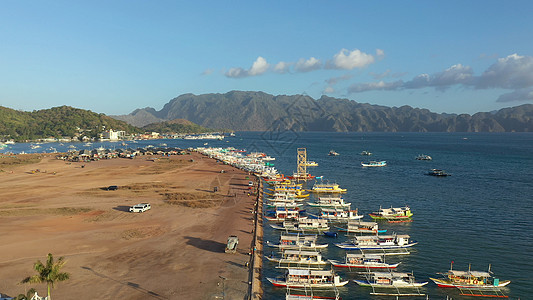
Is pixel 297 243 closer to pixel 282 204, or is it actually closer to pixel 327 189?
pixel 282 204

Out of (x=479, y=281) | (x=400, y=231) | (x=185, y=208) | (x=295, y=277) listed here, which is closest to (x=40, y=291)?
(x=295, y=277)

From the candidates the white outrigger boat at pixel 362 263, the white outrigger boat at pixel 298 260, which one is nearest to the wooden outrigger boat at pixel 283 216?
the white outrigger boat at pixel 298 260

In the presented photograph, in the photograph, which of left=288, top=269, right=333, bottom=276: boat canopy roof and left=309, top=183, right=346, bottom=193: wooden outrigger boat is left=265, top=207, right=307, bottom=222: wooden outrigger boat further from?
left=309, top=183, right=346, bottom=193: wooden outrigger boat

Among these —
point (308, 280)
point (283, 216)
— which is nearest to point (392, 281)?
point (308, 280)

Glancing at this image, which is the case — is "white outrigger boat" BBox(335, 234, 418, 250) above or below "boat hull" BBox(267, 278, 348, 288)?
above

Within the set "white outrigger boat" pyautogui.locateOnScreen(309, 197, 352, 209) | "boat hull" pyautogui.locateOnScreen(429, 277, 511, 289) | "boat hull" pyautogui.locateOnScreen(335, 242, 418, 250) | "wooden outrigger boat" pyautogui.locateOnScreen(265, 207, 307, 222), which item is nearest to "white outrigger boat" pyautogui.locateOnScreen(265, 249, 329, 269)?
"boat hull" pyautogui.locateOnScreen(335, 242, 418, 250)

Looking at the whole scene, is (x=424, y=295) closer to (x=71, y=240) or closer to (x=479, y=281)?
(x=479, y=281)
